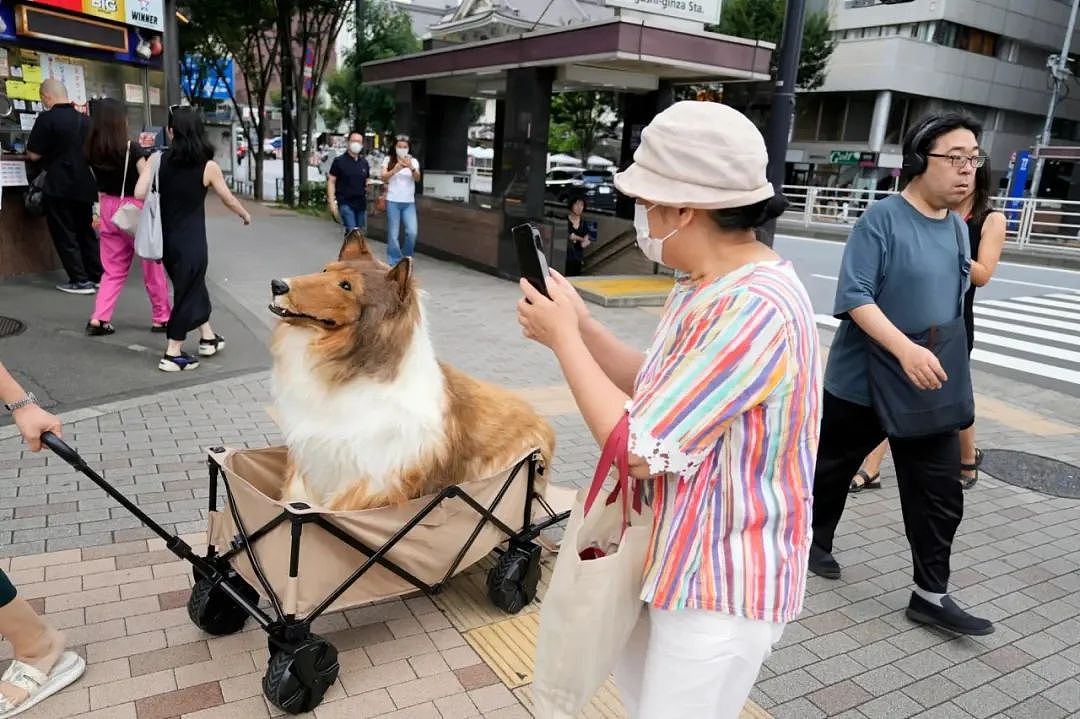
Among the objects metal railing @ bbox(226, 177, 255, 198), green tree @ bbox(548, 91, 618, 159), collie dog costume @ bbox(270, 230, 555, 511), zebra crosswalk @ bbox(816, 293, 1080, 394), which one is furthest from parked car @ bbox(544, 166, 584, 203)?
collie dog costume @ bbox(270, 230, 555, 511)

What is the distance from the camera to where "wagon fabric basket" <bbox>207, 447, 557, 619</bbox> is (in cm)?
268

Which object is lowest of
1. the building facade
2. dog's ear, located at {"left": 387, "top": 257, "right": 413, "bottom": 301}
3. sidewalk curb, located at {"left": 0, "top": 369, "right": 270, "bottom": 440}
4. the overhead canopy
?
sidewalk curb, located at {"left": 0, "top": 369, "right": 270, "bottom": 440}

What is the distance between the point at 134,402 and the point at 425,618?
11.4 ft

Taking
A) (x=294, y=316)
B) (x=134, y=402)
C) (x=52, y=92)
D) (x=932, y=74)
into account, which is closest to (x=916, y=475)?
(x=294, y=316)

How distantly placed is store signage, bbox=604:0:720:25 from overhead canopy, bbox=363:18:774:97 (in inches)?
24.8

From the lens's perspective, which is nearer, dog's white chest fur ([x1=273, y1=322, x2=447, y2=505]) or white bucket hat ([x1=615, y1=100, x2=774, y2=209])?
white bucket hat ([x1=615, y1=100, x2=774, y2=209])

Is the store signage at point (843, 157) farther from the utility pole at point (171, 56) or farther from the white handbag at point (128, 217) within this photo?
the white handbag at point (128, 217)

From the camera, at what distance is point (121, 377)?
6219 millimetres

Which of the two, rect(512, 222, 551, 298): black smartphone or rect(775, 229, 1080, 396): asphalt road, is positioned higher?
rect(512, 222, 551, 298): black smartphone

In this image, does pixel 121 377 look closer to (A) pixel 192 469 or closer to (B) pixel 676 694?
(A) pixel 192 469

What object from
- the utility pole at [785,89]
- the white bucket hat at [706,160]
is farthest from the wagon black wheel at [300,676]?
the utility pole at [785,89]

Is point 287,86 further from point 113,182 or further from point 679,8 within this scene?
point 113,182

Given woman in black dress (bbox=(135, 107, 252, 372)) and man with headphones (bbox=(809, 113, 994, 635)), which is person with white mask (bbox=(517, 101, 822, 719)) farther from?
woman in black dress (bbox=(135, 107, 252, 372))

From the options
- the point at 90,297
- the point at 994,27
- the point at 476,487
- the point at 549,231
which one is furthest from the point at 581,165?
the point at 476,487
